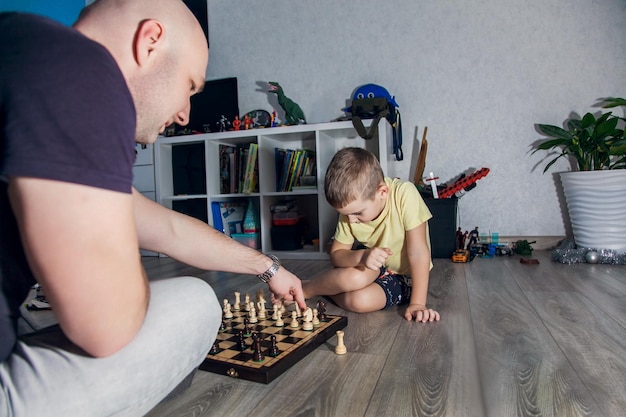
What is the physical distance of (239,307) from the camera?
143cm

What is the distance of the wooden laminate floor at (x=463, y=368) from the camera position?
0.85 metres

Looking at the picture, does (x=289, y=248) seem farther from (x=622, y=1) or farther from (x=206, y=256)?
(x=622, y=1)

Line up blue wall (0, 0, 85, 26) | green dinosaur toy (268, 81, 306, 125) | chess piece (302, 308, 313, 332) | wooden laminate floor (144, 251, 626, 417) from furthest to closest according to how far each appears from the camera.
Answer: blue wall (0, 0, 85, 26) < green dinosaur toy (268, 81, 306, 125) < chess piece (302, 308, 313, 332) < wooden laminate floor (144, 251, 626, 417)

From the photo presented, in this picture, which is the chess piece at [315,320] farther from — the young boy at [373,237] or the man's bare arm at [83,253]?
the man's bare arm at [83,253]

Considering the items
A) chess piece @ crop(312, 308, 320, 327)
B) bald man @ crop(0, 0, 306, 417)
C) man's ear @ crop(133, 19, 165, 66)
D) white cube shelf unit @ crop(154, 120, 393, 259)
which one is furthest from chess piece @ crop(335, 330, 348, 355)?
white cube shelf unit @ crop(154, 120, 393, 259)

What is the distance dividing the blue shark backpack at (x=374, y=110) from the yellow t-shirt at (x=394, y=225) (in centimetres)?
106

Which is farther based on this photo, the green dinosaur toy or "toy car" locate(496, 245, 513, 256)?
the green dinosaur toy

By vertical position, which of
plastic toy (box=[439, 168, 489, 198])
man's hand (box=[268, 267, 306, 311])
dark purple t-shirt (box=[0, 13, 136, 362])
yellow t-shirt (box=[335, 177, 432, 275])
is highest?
dark purple t-shirt (box=[0, 13, 136, 362])

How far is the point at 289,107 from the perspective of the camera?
2900 millimetres

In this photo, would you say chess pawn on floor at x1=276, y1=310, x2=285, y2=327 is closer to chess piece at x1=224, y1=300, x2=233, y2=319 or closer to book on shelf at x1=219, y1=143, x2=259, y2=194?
chess piece at x1=224, y1=300, x2=233, y2=319

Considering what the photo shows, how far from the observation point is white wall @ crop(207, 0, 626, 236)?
2.63 metres

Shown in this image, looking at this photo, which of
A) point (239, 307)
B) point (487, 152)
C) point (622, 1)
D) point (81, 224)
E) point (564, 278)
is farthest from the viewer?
point (487, 152)

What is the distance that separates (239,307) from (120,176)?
101 cm

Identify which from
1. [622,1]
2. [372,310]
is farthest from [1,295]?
[622,1]
